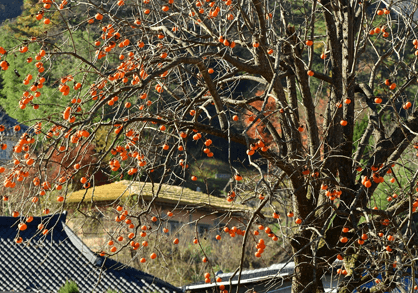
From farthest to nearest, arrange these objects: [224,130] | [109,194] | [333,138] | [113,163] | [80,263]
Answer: [109,194] < [80,263] < [333,138] < [224,130] < [113,163]

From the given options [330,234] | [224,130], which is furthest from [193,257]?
[224,130]

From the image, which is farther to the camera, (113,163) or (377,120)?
(377,120)

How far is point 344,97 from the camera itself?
4.27 meters

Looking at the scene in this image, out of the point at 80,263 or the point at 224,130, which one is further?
the point at 80,263

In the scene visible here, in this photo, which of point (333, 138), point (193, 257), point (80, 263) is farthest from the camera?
point (193, 257)

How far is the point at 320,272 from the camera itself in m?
4.26

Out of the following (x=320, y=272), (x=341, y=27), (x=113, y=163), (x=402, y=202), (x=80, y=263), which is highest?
(x=341, y=27)

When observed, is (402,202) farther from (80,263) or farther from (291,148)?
(80,263)

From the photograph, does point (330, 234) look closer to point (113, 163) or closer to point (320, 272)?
point (320, 272)

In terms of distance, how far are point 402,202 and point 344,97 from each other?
43.0 inches

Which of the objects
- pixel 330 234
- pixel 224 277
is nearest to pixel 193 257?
pixel 224 277

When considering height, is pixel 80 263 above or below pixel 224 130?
below

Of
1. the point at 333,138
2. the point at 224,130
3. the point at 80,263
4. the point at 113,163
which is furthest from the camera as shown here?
the point at 80,263

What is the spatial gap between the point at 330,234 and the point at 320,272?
1.38 feet
